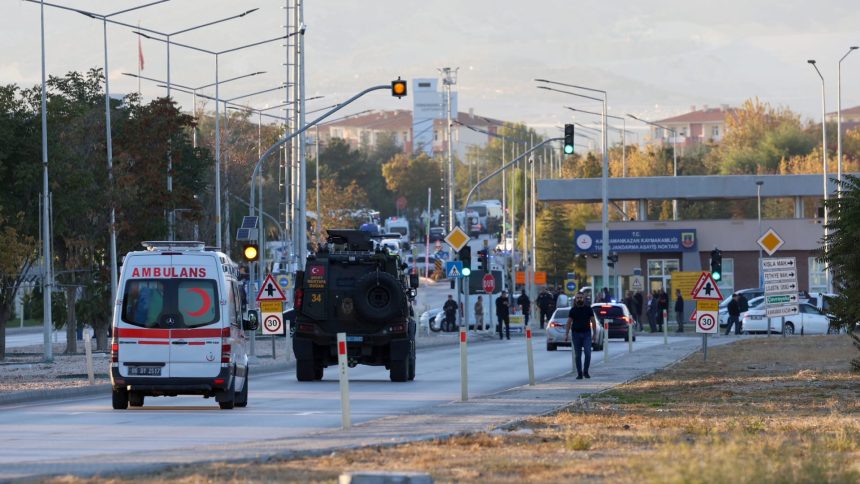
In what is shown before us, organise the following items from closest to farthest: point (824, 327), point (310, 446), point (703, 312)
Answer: point (310, 446) < point (703, 312) < point (824, 327)

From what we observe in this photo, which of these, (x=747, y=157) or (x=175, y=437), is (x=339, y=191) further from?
(x=175, y=437)

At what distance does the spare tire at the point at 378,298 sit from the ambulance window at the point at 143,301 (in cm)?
806

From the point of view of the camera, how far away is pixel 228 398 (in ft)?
80.1

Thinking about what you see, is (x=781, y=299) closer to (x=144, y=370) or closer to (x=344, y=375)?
(x=144, y=370)

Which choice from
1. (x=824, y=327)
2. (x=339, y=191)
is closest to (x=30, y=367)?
(x=824, y=327)

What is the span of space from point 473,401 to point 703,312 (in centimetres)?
1531

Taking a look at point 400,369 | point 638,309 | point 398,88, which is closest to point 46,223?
point 398,88

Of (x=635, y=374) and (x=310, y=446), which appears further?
(x=635, y=374)

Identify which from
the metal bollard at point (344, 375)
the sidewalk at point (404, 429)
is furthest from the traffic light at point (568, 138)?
the metal bollard at point (344, 375)

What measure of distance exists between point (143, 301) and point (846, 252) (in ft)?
40.3

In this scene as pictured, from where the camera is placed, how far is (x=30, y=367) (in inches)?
1537

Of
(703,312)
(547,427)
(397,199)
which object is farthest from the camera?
(397,199)

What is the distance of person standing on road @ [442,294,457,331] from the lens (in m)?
69.4

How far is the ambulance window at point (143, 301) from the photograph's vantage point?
80.0 ft
